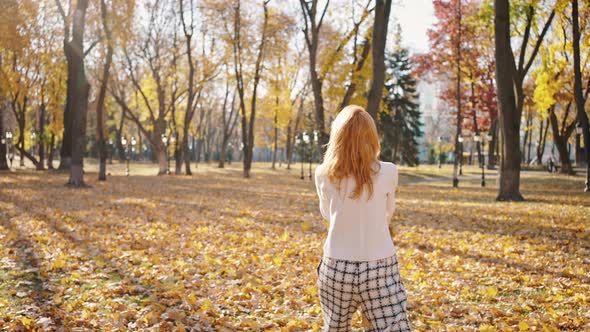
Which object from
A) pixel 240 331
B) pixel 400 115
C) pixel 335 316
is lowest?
pixel 240 331

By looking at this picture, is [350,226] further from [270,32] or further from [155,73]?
[155,73]

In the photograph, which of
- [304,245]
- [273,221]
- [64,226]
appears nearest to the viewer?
[304,245]

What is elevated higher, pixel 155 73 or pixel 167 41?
pixel 167 41

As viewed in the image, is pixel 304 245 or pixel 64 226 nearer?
pixel 304 245

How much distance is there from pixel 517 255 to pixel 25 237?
860cm

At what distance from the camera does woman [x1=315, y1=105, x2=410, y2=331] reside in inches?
115

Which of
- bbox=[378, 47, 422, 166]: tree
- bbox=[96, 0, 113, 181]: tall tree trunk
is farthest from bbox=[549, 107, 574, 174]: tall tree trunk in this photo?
bbox=[96, 0, 113, 181]: tall tree trunk

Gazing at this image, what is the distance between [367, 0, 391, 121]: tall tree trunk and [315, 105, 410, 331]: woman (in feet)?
35.9

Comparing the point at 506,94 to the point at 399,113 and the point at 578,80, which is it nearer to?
the point at 578,80

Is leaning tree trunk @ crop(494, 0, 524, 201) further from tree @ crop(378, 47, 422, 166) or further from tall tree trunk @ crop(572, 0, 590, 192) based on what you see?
tree @ crop(378, 47, 422, 166)

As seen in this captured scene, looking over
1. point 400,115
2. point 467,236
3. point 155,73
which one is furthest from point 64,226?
Answer: point 400,115

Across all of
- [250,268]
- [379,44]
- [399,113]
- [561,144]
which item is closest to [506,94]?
[379,44]

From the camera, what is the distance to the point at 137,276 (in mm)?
6836

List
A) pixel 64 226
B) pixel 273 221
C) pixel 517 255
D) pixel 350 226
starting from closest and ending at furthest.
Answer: pixel 350 226
pixel 517 255
pixel 64 226
pixel 273 221
